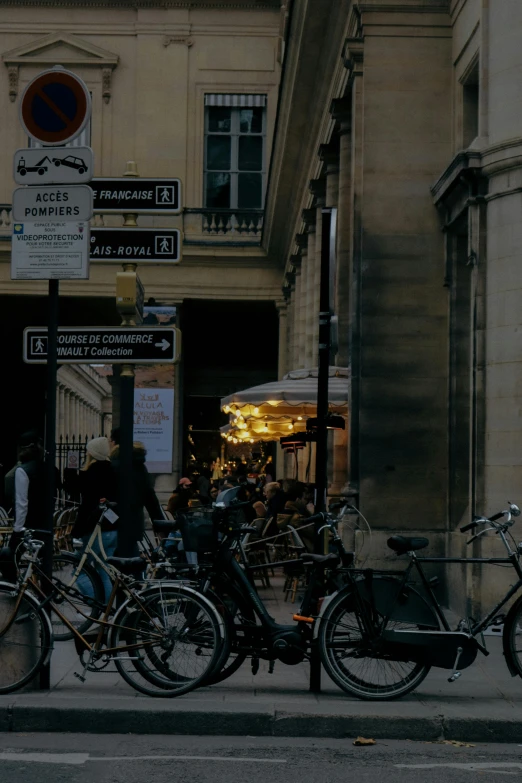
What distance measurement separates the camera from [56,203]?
28.7 feet

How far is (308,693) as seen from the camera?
27.6 ft

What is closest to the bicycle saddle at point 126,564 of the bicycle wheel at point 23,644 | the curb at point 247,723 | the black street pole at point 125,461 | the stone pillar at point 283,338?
the bicycle wheel at point 23,644

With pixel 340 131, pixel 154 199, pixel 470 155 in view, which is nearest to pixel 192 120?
pixel 340 131

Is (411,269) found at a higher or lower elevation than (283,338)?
lower

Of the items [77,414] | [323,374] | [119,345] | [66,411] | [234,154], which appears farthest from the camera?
[77,414]

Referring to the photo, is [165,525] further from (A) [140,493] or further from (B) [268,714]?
(A) [140,493]

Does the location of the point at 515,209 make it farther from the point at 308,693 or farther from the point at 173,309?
the point at 173,309

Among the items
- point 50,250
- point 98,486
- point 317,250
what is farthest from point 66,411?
point 50,250

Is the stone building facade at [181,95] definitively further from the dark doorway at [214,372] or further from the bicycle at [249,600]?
the bicycle at [249,600]

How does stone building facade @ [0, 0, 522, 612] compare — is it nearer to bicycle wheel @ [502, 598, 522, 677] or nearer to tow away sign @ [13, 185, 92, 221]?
bicycle wheel @ [502, 598, 522, 677]

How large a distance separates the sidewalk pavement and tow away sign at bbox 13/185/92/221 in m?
3.02

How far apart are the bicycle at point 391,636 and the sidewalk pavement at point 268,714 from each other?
164 mm

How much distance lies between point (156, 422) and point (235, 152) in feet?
28.5

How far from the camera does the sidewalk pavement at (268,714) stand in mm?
7469
